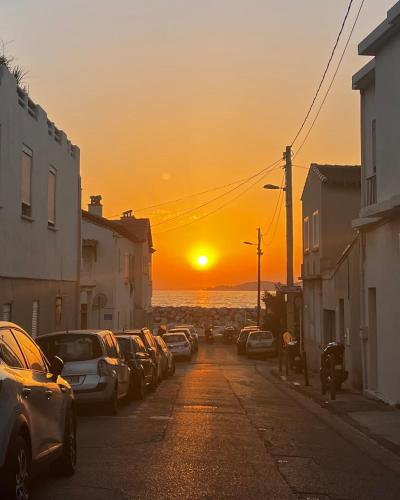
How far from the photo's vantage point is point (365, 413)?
53.7 feet

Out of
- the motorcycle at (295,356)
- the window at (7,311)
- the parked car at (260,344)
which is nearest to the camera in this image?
the window at (7,311)

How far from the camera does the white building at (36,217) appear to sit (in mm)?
18859

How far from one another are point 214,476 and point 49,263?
15236mm

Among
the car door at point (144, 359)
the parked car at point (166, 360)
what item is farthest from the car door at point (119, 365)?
the parked car at point (166, 360)

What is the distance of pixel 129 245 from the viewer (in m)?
53.9

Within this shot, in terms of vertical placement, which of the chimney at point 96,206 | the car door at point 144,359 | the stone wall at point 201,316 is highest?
the chimney at point 96,206

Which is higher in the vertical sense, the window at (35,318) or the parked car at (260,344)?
the window at (35,318)

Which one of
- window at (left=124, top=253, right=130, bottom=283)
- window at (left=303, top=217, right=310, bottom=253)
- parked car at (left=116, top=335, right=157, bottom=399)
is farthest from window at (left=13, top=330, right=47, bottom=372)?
window at (left=124, top=253, right=130, bottom=283)

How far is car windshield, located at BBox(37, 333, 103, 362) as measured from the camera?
1527 cm

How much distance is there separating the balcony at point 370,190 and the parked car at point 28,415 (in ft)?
38.4

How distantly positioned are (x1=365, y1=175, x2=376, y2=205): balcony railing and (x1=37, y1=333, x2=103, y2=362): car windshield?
7.59m

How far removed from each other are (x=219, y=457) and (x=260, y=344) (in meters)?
38.0

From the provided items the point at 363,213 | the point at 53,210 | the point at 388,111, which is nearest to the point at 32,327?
the point at 53,210

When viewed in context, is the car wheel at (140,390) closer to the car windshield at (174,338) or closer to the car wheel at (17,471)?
the car wheel at (17,471)
